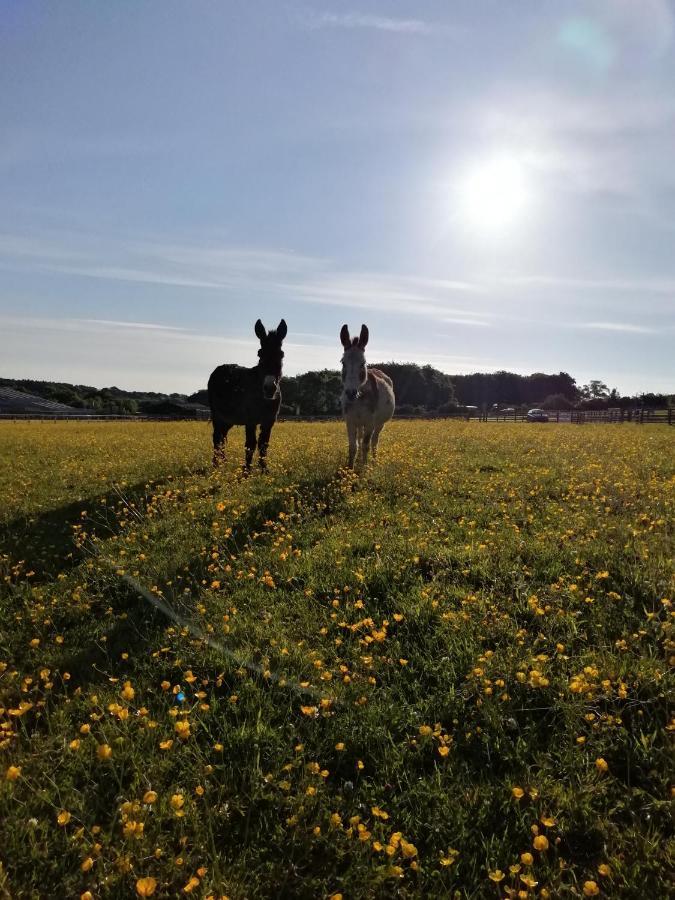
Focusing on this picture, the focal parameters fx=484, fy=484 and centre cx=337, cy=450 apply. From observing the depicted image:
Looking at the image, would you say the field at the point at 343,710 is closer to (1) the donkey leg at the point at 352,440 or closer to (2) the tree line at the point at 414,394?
(1) the donkey leg at the point at 352,440

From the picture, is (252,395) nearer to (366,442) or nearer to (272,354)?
(272,354)

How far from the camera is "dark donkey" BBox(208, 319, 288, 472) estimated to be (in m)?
11.0

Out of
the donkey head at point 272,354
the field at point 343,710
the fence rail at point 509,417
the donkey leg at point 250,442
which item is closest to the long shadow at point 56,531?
the field at point 343,710

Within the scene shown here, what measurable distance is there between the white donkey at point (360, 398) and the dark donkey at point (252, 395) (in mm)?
1592

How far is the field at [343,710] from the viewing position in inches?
96.1

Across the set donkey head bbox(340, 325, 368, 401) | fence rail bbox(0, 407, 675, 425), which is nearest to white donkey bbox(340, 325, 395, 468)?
donkey head bbox(340, 325, 368, 401)

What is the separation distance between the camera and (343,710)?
11.2 feet

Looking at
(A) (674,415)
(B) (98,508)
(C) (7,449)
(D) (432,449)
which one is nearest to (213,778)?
(B) (98,508)

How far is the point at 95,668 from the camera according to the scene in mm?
3910

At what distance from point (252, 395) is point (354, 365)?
8.93 feet

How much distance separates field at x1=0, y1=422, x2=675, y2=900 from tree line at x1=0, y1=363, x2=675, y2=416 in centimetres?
4270

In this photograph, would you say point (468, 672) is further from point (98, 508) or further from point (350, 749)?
point (98, 508)

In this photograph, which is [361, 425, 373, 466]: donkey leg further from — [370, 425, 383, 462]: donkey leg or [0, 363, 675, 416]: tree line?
[0, 363, 675, 416]: tree line

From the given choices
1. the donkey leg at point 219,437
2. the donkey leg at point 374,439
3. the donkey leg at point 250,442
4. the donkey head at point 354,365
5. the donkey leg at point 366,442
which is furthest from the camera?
the donkey leg at point 219,437
